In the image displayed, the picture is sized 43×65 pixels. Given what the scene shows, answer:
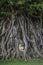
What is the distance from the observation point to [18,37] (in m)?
13.0

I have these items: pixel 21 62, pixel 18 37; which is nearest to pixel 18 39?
pixel 18 37

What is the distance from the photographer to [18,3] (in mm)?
11961

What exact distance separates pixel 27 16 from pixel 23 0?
151 cm

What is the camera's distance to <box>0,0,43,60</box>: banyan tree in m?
12.8

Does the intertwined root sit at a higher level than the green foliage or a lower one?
higher

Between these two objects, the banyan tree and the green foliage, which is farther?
the banyan tree

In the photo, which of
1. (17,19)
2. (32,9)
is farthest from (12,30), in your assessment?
(32,9)

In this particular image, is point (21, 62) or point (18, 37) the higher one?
point (18, 37)

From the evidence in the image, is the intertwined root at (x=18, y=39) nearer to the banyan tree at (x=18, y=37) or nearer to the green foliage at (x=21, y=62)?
the banyan tree at (x=18, y=37)

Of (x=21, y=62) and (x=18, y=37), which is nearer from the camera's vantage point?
(x=21, y=62)

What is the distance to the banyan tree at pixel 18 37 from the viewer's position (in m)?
12.8

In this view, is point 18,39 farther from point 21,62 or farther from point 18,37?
point 21,62

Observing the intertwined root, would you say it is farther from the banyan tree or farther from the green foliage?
the green foliage

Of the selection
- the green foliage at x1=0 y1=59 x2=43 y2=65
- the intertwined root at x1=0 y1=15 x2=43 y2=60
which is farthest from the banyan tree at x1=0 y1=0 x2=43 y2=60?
the green foliage at x1=0 y1=59 x2=43 y2=65
